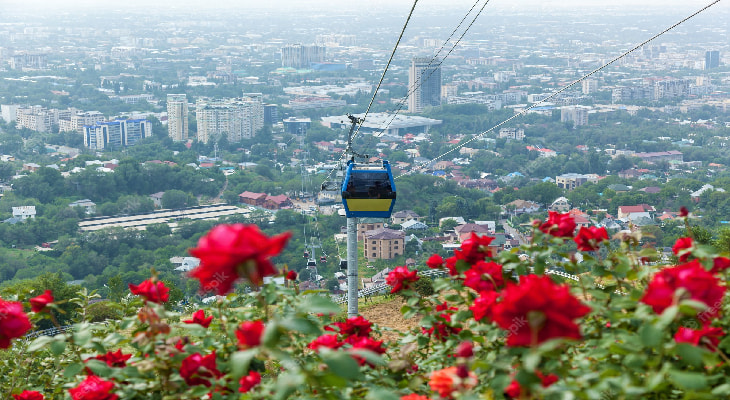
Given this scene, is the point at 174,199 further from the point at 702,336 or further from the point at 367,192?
the point at 702,336

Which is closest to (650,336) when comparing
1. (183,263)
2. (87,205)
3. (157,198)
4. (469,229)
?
(183,263)

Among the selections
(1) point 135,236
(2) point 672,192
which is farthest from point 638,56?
(1) point 135,236

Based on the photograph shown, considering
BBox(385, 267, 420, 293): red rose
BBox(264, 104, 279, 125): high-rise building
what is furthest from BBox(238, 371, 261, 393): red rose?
BBox(264, 104, 279, 125): high-rise building

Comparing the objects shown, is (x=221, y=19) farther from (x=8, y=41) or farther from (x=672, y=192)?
(x=672, y=192)

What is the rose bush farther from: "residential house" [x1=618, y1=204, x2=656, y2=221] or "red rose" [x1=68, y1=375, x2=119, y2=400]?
"residential house" [x1=618, y1=204, x2=656, y2=221]

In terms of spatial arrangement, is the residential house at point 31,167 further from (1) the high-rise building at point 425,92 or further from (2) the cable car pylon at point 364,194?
(2) the cable car pylon at point 364,194
